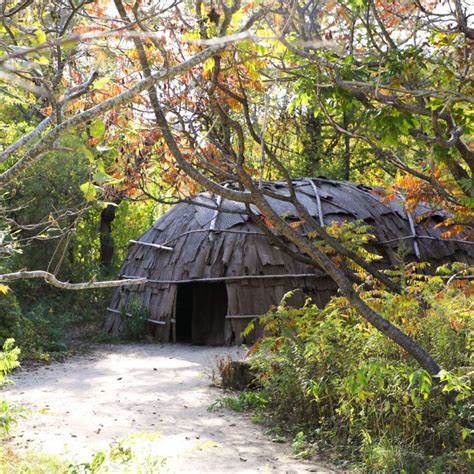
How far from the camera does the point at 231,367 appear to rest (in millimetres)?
8625

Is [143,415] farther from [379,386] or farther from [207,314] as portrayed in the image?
[207,314]

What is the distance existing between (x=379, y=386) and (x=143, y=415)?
297 cm

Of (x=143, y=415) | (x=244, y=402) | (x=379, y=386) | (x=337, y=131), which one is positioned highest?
(x=337, y=131)

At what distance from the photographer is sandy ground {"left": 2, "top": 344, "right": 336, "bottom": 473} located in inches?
233

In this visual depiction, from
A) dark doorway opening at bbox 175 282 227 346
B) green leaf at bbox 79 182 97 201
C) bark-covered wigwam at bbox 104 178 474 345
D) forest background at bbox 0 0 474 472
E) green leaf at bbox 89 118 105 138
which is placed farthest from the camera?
dark doorway opening at bbox 175 282 227 346

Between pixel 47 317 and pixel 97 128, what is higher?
pixel 97 128

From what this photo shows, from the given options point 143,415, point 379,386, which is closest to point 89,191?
point 379,386

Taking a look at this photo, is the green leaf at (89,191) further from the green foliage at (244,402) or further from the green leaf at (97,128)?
the green foliage at (244,402)

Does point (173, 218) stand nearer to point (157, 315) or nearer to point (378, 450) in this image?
point (157, 315)

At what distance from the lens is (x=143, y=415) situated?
7.55m

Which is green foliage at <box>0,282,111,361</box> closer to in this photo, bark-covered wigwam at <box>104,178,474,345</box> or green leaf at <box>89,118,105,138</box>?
bark-covered wigwam at <box>104,178,474,345</box>

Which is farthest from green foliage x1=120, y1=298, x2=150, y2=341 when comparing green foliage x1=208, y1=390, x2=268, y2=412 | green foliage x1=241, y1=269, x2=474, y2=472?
green foliage x1=241, y1=269, x2=474, y2=472

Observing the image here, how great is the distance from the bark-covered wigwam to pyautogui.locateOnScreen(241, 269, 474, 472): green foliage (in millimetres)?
4850

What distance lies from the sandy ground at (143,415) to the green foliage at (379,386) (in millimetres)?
447
